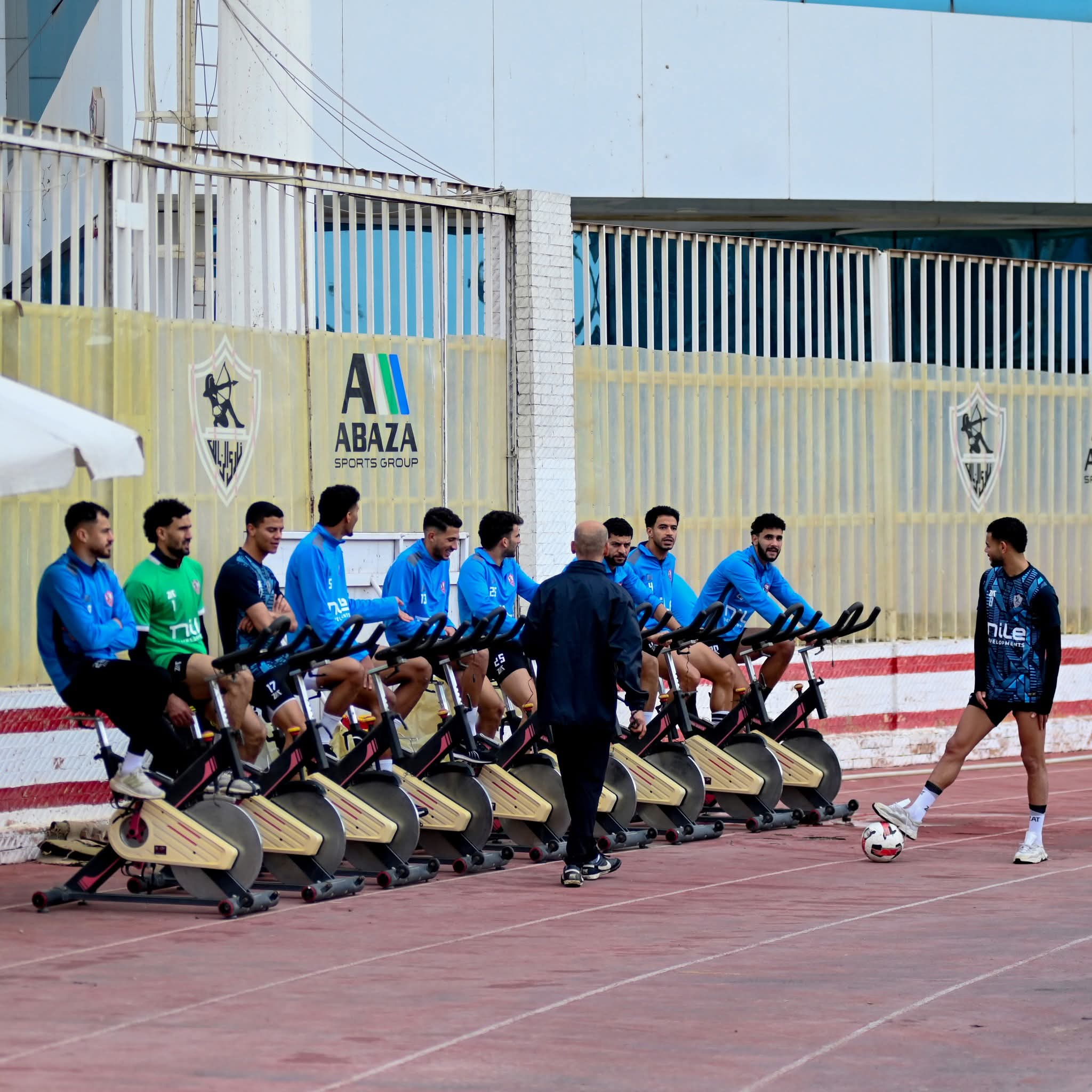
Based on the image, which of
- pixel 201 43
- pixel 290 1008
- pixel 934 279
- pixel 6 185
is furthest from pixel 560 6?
pixel 290 1008

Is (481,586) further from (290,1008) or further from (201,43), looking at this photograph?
(201,43)

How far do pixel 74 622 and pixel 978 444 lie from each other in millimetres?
11203

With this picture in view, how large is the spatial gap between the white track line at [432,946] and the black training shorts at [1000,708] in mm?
989

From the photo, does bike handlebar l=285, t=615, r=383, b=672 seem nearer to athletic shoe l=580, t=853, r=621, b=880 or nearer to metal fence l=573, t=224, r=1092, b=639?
athletic shoe l=580, t=853, r=621, b=880

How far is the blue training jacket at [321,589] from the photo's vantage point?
11.1 meters

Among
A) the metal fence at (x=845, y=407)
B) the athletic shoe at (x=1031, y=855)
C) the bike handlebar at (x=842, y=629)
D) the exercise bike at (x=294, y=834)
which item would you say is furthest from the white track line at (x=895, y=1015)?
the metal fence at (x=845, y=407)

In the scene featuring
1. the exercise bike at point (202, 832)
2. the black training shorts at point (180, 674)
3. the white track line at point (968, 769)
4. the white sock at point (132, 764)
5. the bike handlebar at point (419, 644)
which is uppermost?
the bike handlebar at point (419, 644)

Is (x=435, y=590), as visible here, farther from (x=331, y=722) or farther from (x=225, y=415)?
(x=225, y=415)

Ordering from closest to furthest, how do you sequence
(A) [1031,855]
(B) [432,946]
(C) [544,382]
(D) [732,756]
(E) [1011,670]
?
1. (B) [432,946]
2. (A) [1031,855]
3. (E) [1011,670]
4. (D) [732,756]
5. (C) [544,382]

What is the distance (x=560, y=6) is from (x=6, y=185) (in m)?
12.2

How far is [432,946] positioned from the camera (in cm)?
842

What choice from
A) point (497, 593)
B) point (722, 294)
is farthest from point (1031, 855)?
point (722, 294)

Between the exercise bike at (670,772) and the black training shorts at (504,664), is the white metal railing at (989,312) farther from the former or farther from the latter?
the black training shorts at (504,664)

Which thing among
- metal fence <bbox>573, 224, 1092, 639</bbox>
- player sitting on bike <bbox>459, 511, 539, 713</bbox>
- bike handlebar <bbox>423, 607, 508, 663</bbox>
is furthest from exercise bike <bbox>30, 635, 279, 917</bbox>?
metal fence <bbox>573, 224, 1092, 639</bbox>
